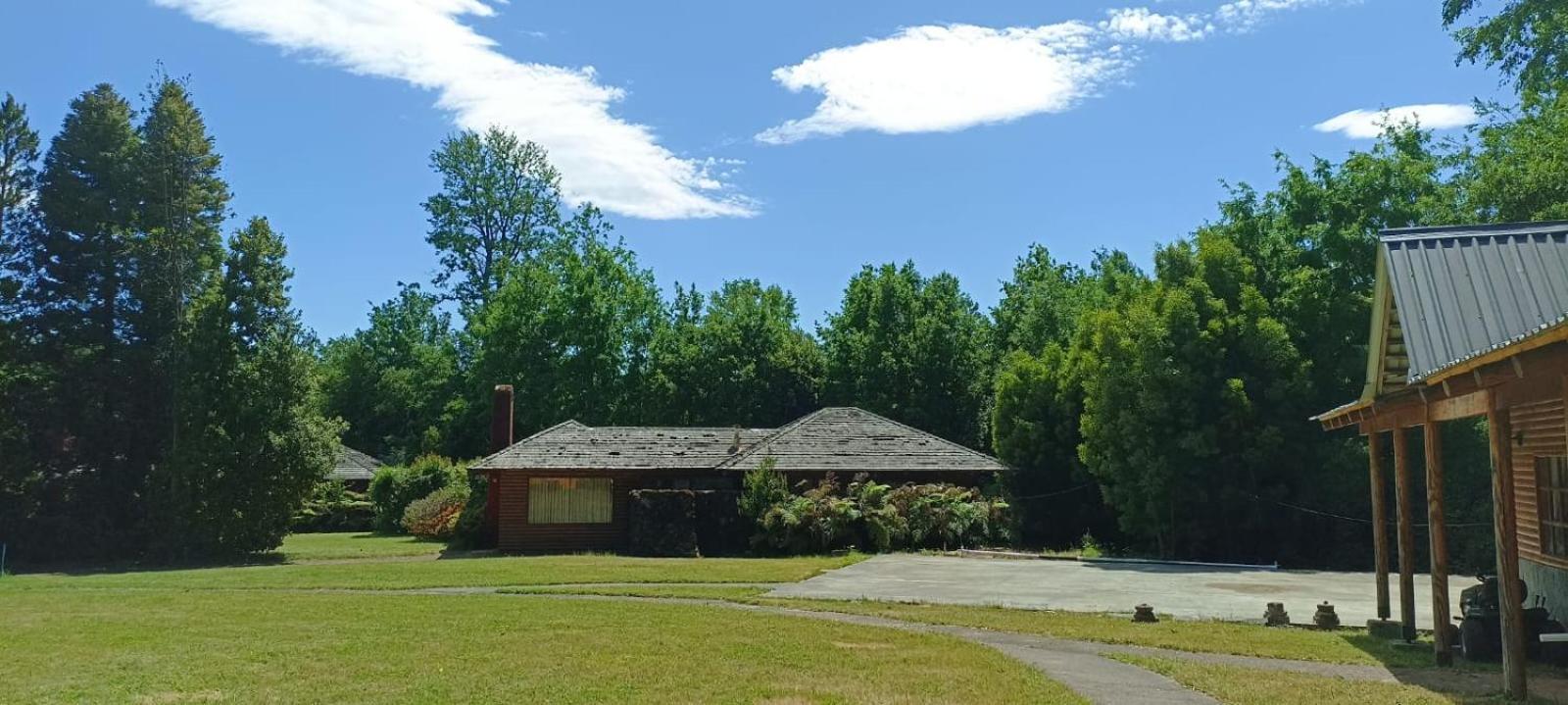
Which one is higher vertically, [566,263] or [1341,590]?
[566,263]

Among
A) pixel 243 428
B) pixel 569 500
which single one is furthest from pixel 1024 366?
pixel 243 428

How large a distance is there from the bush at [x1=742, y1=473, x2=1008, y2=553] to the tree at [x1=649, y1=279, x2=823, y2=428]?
18.2 meters

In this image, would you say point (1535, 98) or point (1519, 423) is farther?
point (1535, 98)

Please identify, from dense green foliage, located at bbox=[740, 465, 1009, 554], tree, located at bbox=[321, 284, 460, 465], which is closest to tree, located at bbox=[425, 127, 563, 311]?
tree, located at bbox=[321, 284, 460, 465]

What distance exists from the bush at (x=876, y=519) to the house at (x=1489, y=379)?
15.8 m

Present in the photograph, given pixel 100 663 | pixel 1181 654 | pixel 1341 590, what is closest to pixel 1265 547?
pixel 1341 590

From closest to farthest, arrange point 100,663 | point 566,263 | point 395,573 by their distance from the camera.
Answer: point 100,663, point 395,573, point 566,263

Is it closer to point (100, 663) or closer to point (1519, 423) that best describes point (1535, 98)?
point (1519, 423)

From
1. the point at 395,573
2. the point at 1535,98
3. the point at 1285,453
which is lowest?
the point at 395,573

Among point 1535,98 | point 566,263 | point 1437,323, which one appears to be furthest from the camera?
point 566,263

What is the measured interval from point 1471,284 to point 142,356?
3487cm

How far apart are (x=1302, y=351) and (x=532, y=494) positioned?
22.2 metres

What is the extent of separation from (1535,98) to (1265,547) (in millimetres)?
12768

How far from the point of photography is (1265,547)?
Answer: 28750 mm
